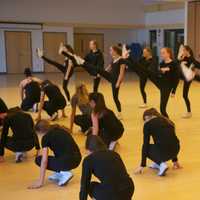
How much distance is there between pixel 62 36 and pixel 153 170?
16.2 m

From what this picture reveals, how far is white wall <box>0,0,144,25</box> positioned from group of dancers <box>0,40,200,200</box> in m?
10.4

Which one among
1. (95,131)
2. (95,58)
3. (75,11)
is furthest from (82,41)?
(95,131)

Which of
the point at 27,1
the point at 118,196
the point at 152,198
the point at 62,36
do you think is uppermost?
the point at 27,1

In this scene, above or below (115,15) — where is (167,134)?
below

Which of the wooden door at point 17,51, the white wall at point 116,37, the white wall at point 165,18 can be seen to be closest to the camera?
the white wall at point 165,18

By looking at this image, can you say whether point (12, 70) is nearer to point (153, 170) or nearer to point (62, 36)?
point (62, 36)

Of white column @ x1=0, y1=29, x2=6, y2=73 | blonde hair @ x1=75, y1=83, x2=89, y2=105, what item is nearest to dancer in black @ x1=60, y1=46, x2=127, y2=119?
blonde hair @ x1=75, y1=83, x2=89, y2=105

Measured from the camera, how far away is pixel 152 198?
3.74 metres

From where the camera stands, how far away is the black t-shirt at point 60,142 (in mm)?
3771

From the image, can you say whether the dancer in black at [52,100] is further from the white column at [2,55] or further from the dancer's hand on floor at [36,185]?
the white column at [2,55]

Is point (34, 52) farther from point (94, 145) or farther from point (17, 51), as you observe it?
point (94, 145)

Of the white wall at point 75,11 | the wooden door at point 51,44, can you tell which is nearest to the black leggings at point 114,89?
the white wall at point 75,11

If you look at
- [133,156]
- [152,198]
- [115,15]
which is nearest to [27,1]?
[115,15]

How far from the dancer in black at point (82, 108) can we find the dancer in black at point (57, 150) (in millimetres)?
1891
